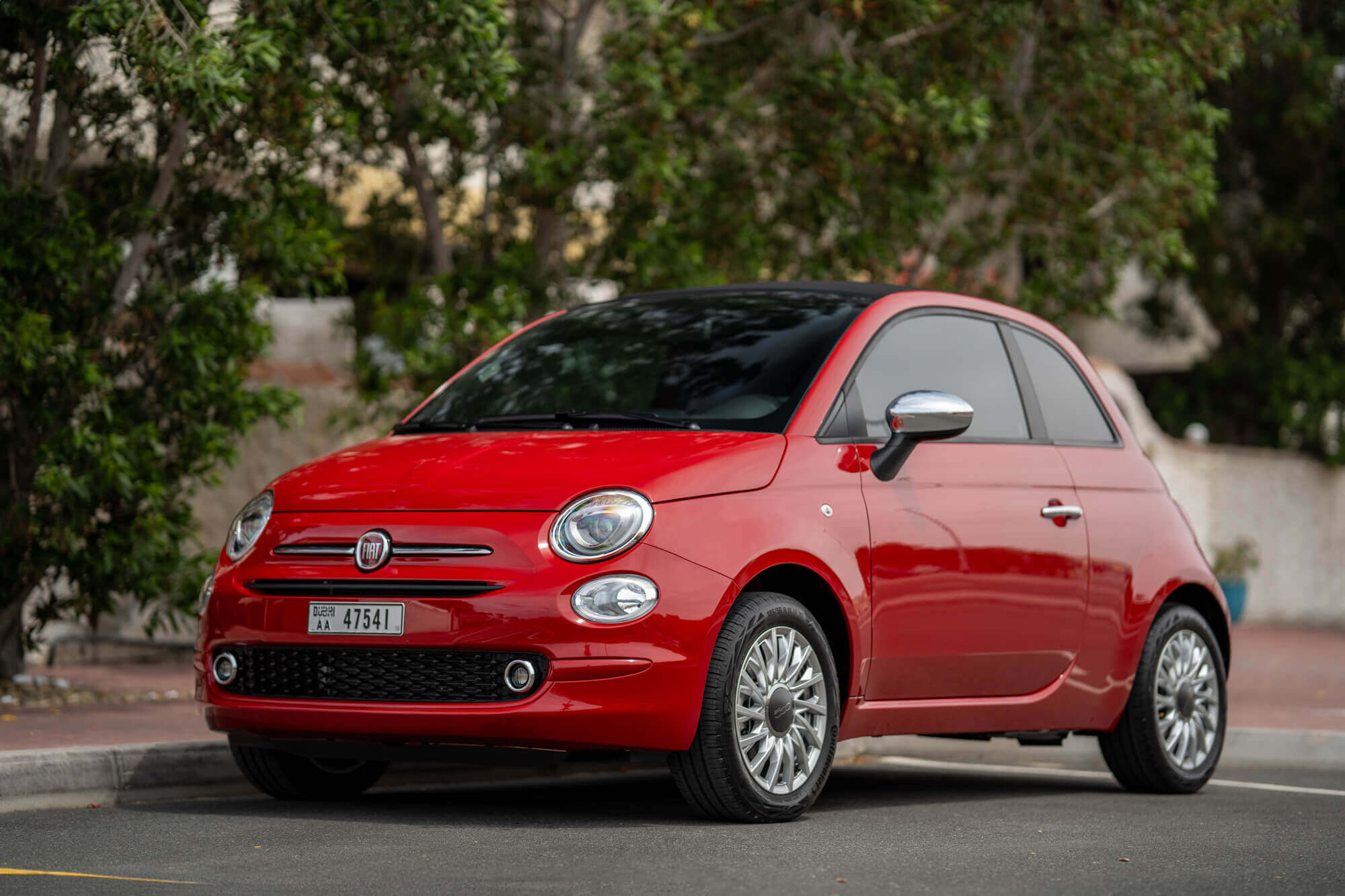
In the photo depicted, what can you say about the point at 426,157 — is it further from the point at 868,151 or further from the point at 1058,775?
the point at 1058,775

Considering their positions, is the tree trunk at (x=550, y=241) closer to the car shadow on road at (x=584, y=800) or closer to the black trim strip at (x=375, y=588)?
the car shadow on road at (x=584, y=800)

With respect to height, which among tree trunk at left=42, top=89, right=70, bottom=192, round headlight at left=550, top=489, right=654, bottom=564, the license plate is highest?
tree trunk at left=42, top=89, right=70, bottom=192

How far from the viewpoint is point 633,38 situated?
454 inches

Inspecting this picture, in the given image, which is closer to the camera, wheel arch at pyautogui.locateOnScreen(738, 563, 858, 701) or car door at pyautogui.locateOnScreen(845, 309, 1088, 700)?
wheel arch at pyautogui.locateOnScreen(738, 563, 858, 701)

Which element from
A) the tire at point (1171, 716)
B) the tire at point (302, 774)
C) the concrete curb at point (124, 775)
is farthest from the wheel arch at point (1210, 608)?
the tire at point (302, 774)

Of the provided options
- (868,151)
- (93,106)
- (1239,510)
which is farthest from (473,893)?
(1239,510)

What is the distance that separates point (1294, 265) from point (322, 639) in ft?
72.0

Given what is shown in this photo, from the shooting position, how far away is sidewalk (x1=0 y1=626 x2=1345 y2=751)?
26.9 feet

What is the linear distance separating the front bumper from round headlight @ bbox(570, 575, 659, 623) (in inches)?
0.9

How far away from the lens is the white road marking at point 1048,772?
28.5 feet

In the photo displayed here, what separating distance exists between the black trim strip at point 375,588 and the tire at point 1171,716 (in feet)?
10.5

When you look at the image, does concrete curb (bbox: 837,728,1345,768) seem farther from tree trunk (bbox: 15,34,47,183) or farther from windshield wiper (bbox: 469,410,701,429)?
tree trunk (bbox: 15,34,47,183)

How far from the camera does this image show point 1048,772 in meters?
9.70

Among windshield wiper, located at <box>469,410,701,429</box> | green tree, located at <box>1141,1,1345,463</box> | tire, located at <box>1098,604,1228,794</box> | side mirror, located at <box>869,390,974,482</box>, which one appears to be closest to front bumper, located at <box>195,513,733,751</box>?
windshield wiper, located at <box>469,410,701,429</box>
